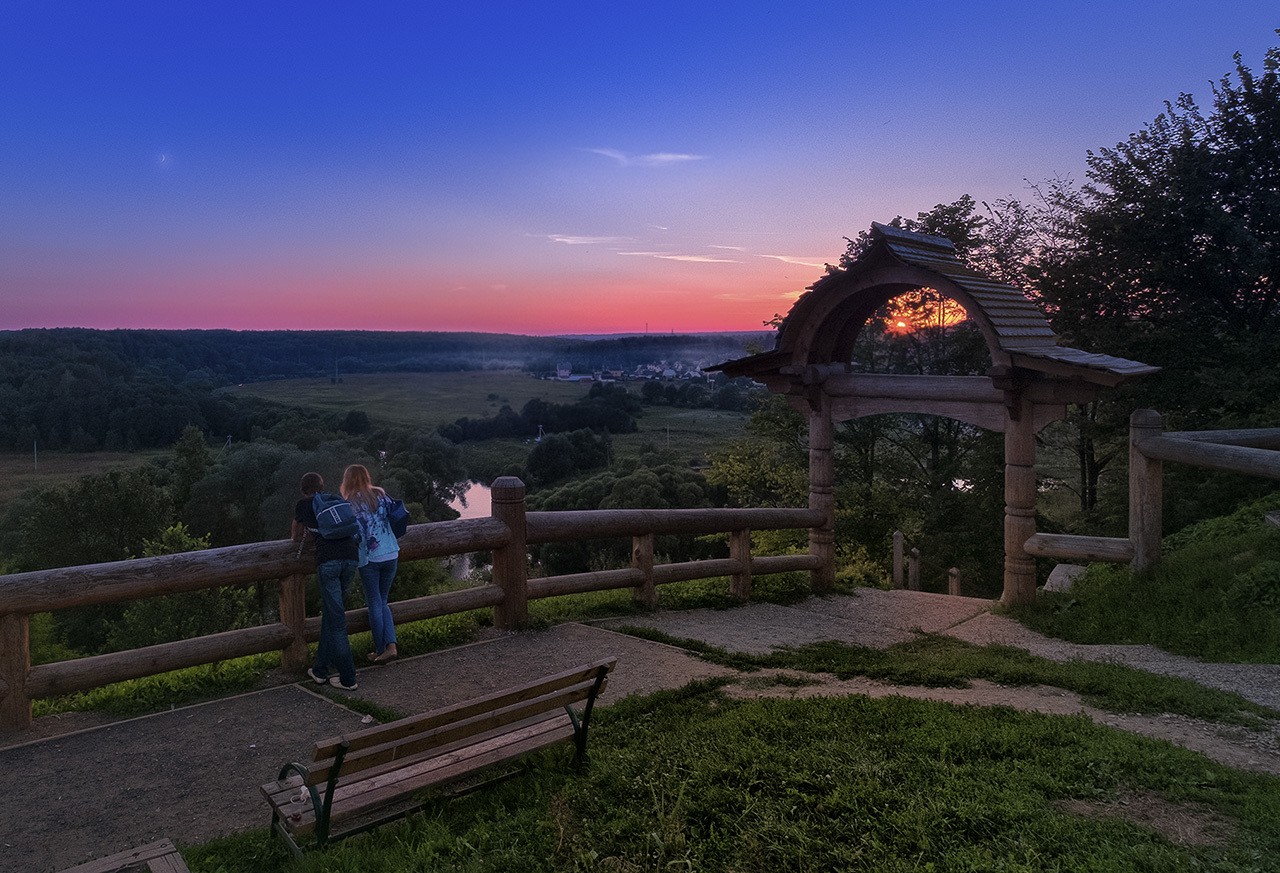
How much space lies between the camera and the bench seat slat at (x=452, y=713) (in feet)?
12.1

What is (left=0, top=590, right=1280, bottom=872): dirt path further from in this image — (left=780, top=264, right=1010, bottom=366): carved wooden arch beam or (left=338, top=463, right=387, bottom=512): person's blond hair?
(left=780, top=264, right=1010, bottom=366): carved wooden arch beam

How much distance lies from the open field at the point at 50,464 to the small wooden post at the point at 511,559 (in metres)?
46.4

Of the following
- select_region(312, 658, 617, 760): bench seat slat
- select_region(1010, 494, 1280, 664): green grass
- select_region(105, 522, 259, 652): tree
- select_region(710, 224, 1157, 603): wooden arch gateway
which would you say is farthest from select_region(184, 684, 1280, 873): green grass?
select_region(105, 522, 259, 652): tree

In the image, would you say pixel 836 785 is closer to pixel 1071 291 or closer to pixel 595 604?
pixel 595 604

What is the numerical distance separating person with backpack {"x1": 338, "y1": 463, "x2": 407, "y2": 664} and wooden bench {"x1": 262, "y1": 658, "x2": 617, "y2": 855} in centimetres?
199

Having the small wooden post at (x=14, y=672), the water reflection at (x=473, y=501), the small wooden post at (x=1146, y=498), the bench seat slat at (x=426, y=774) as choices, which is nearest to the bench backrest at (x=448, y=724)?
the bench seat slat at (x=426, y=774)

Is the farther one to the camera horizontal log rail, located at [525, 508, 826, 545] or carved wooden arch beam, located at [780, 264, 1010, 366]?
carved wooden arch beam, located at [780, 264, 1010, 366]

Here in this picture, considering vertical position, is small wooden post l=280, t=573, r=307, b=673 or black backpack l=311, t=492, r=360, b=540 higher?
→ black backpack l=311, t=492, r=360, b=540

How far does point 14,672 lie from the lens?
5.44m

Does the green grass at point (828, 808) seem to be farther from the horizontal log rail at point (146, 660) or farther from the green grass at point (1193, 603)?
the green grass at point (1193, 603)

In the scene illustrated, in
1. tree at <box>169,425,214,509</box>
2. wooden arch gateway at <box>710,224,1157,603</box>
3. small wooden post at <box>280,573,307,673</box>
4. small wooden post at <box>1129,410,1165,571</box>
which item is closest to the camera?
small wooden post at <box>280,573,307,673</box>

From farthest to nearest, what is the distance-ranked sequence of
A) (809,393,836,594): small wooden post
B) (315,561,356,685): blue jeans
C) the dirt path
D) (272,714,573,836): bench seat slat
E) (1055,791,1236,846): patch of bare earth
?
(809,393,836,594): small wooden post, (315,561,356,685): blue jeans, the dirt path, (272,714,573,836): bench seat slat, (1055,791,1236,846): patch of bare earth

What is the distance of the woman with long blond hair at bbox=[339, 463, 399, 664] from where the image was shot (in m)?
6.70

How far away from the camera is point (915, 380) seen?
10.2 metres
